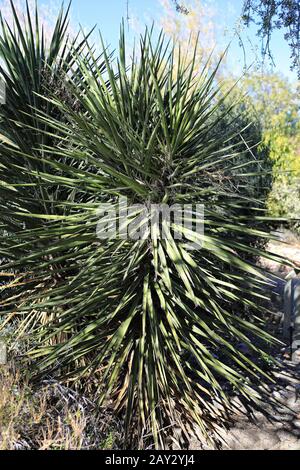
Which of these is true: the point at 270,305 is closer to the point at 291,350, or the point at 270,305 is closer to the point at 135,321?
the point at 291,350

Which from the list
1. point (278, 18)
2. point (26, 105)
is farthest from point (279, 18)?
point (26, 105)

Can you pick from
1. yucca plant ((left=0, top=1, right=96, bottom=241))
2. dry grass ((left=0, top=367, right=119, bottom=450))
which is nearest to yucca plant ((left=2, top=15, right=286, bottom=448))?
dry grass ((left=0, top=367, right=119, bottom=450))

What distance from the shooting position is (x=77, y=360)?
3797 millimetres

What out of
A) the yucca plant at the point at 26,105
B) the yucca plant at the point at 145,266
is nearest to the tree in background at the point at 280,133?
the yucca plant at the point at 145,266

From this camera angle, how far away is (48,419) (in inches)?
122

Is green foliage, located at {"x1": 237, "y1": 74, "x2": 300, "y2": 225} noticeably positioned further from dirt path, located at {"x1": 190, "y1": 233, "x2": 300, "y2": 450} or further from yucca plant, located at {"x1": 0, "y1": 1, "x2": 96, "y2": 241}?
yucca plant, located at {"x1": 0, "y1": 1, "x2": 96, "y2": 241}

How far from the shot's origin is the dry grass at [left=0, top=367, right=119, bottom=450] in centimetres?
287

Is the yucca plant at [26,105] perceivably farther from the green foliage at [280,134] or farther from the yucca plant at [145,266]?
the green foliage at [280,134]

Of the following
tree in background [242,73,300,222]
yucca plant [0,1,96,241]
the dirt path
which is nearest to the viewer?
the dirt path

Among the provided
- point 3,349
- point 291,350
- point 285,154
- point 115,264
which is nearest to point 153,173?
point 115,264

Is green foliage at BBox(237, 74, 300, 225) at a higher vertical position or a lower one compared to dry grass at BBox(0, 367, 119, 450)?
higher

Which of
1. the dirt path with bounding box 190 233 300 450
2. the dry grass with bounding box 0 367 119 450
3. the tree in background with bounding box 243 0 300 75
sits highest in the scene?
the tree in background with bounding box 243 0 300 75

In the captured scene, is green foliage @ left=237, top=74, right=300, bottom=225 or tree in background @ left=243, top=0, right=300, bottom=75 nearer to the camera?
tree in background @ left=243, top=0, right=300, bottom=75

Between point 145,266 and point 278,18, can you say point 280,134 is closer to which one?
point 278,18
